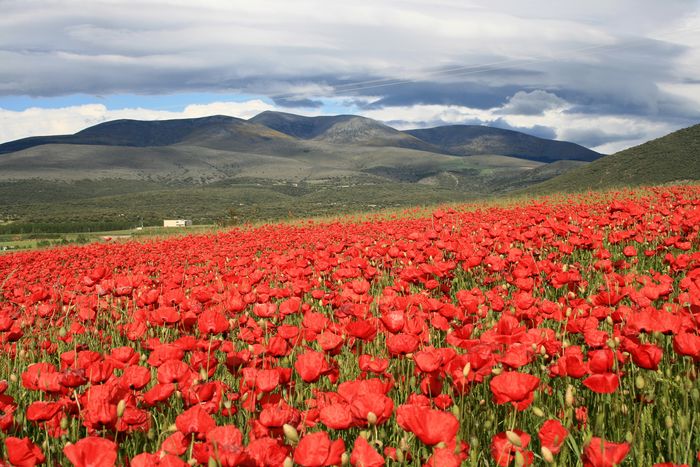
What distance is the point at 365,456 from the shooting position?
1.80m

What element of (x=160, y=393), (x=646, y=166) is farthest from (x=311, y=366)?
(x=646, y=166)

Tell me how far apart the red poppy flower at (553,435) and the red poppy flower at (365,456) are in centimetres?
59

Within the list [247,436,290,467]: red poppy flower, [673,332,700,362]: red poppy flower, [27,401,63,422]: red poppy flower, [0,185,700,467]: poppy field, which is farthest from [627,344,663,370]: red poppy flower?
[27,401,63,422]: red poppy flower

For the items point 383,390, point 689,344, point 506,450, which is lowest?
point 506,450

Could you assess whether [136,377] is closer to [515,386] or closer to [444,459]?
[444,459]

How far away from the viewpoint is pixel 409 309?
407 cm

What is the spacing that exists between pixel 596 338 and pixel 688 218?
515cm

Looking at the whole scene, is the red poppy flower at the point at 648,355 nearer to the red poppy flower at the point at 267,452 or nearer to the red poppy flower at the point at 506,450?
the red poppy flower at the point at 506,450

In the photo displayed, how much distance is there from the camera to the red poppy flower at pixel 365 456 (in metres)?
1.78

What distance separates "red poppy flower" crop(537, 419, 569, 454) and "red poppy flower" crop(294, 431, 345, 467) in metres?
0.75

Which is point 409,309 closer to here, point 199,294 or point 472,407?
point 472,407

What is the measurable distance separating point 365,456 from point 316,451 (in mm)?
209

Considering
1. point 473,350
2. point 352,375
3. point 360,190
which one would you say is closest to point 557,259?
point 352,375

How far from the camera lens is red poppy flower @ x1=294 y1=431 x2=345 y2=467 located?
1648 mm
